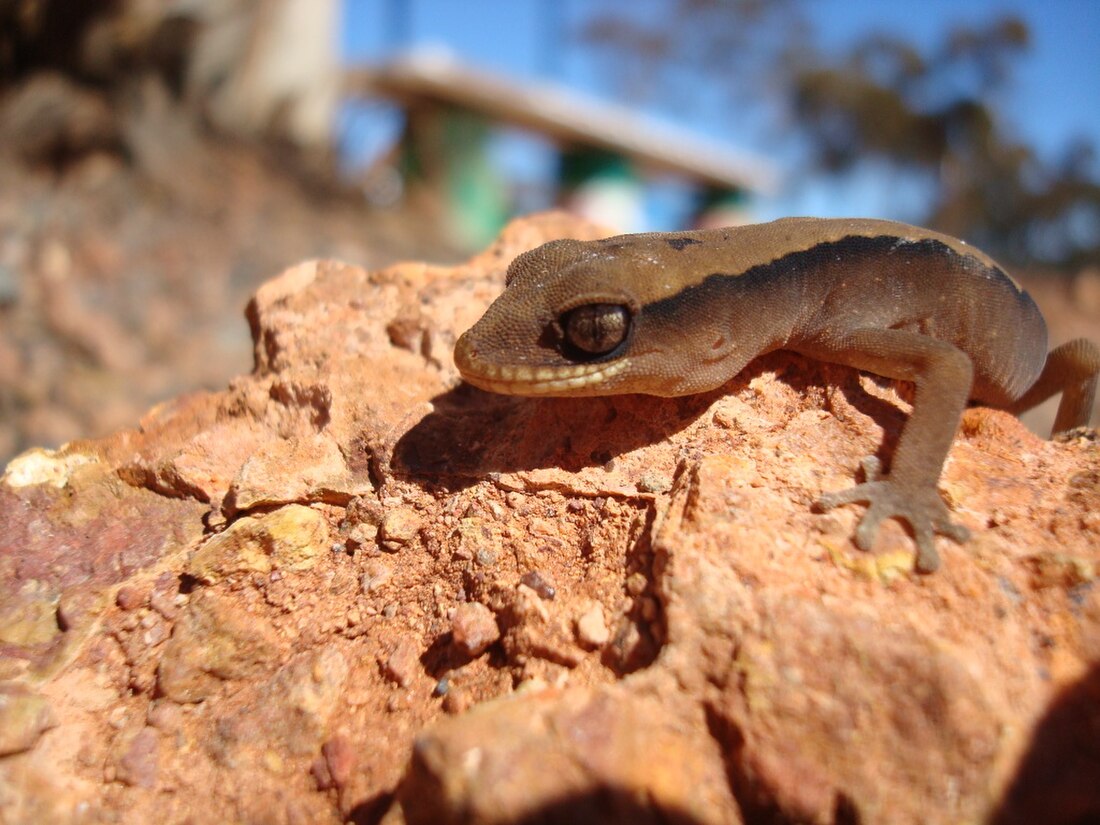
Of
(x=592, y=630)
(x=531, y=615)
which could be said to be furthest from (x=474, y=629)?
(x=592, y=630)

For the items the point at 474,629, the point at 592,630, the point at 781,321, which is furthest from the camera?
the point at 781,321

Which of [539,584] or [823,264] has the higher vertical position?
[823,264]

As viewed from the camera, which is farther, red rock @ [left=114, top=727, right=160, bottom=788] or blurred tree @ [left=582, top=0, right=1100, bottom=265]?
blurred tree @ [left=582, top=0, right=1100, bottom=265]

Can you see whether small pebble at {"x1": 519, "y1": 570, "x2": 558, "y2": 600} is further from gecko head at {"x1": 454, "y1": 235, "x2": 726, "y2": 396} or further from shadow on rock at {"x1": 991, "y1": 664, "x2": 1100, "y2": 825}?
shadow on rock at {"x1": 991, "y1": 664, "x2": 1100, "y2": 825}

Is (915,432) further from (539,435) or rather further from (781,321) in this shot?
(539,435)

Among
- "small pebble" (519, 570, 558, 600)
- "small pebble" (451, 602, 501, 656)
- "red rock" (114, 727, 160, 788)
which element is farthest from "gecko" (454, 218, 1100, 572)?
"red rock" (114, 727, 160, 788)

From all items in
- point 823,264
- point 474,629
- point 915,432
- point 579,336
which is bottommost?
point 474,629
